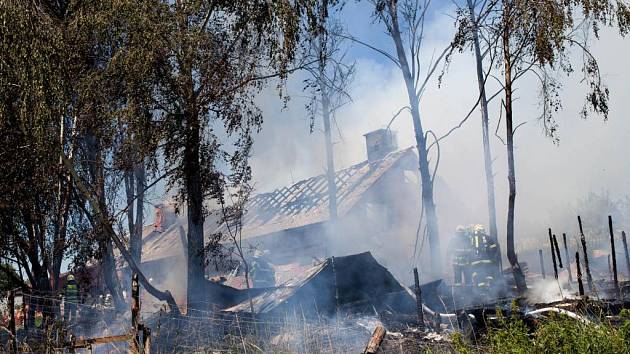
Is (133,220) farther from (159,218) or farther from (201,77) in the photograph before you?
(159,218)

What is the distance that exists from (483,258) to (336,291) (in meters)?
6.59

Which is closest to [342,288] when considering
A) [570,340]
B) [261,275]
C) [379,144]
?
[570,340]

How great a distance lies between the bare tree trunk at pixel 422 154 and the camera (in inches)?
770

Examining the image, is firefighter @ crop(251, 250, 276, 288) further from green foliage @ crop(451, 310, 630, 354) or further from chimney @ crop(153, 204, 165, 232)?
chimney @ crop(153, 204, 165, 232)

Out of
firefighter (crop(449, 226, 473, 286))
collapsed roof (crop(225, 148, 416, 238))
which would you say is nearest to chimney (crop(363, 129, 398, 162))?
collapsed roof (crop(225, 148, 416, 238))

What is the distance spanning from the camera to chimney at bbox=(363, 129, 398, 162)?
3167cm

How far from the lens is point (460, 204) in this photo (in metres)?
33.7

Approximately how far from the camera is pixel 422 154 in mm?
19859

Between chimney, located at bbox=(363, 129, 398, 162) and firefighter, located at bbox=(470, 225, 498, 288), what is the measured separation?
1366 cm

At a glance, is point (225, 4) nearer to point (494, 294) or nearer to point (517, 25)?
point (517, 25)

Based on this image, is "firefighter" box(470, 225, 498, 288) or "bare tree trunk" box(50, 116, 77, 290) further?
"firefighter" box(470, 225, 498, 288)

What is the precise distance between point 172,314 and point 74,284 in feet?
25.3

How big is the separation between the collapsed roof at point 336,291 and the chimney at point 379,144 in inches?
717

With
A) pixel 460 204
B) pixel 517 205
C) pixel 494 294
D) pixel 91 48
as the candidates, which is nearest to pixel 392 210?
pixel 460 204
